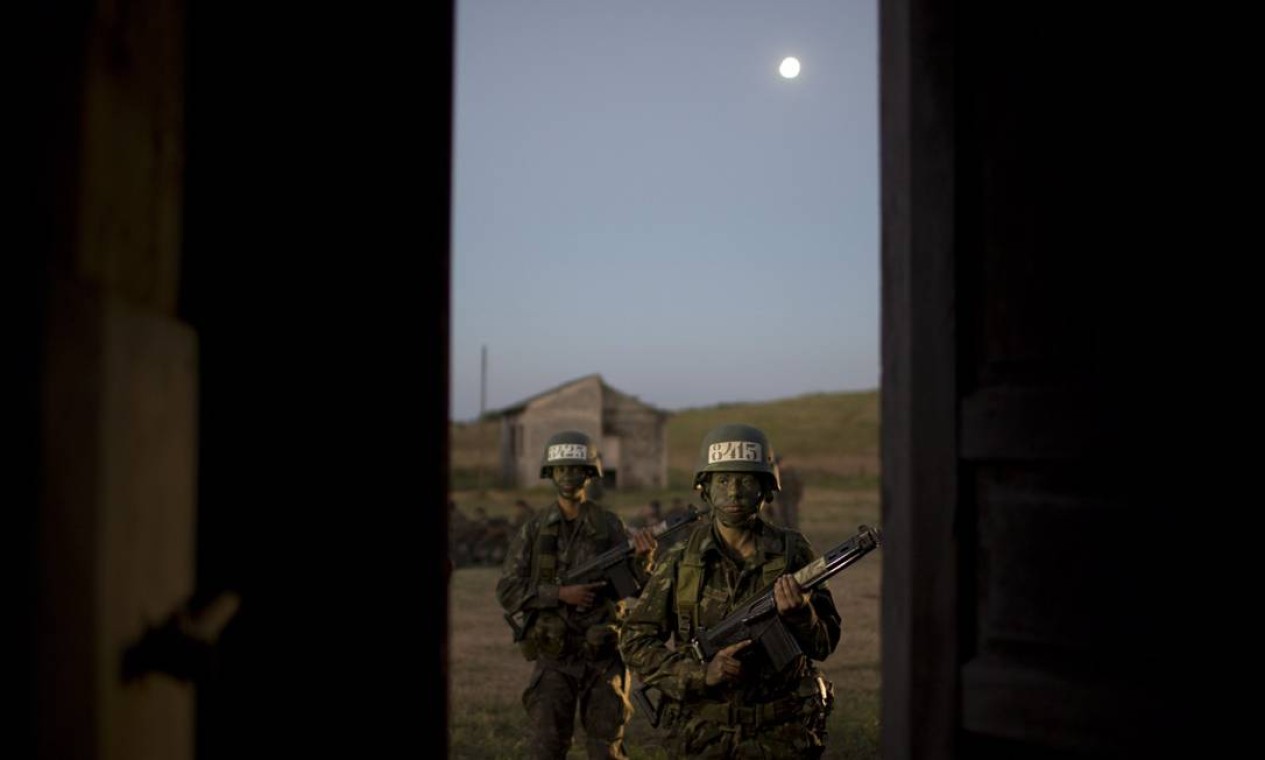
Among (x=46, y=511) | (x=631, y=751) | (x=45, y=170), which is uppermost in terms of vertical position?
(x=45, y=170)

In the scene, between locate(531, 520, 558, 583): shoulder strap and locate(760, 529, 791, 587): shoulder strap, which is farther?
locate(531, 520, 558, 583): shoulder strap

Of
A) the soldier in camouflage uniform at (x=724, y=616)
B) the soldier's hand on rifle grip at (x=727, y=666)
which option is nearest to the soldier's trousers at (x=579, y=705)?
the soldier in camouflage uniform at (x=724, y=616)

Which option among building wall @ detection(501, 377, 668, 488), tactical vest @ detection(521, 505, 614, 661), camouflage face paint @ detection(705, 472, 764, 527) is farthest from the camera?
building wall @ detection(501, 377, 668, 488)

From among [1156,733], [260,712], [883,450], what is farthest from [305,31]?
[1156,733]

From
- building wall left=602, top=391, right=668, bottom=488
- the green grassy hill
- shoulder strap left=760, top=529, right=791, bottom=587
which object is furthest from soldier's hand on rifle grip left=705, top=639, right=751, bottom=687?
the green grassy hill

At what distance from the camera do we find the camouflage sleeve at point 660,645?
488cm

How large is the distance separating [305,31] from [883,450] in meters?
1.39

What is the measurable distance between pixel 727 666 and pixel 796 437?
58.0m

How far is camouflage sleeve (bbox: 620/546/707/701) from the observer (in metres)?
4.88

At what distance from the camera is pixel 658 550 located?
24.5 feet

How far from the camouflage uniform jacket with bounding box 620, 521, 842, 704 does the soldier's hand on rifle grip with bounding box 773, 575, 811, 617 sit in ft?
0.18

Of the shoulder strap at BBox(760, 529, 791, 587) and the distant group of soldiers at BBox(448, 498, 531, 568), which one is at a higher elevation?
the shoulder strap at BBox(760, 529, 791, 587)

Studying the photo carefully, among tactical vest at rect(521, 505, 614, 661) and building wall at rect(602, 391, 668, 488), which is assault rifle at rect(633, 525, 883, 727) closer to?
tactical vest at rect(521, 505, 614, 661)

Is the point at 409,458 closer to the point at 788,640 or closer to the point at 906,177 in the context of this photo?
the point at 906,177
